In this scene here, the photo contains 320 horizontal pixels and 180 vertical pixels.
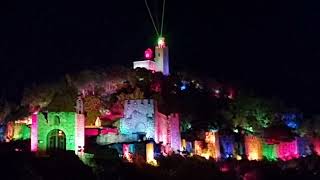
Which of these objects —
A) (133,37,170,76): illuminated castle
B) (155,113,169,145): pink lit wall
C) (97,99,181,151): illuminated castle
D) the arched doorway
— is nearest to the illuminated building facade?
the arched doorway

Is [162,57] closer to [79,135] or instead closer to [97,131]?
[97,131]

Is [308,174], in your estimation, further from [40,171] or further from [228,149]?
[40,171]

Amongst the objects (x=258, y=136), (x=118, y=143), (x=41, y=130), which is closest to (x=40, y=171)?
(x=41, y=130)

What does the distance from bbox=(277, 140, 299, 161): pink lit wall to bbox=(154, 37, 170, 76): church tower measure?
14081mm

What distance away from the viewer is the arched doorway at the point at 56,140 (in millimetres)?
37969

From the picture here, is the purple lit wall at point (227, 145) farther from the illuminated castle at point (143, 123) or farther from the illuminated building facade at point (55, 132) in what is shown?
the illuminated building facade at point (55, 132)

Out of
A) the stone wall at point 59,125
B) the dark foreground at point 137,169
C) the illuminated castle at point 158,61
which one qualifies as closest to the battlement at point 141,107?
the dark foreground at point 137,169

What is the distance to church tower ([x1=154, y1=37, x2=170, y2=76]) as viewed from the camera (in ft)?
226

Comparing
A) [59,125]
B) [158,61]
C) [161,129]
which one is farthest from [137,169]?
[158,61]

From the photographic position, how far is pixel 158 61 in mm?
69688

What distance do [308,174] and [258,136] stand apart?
283 inches

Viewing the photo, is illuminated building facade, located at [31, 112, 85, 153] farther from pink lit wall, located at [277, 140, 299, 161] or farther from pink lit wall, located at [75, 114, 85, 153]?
pink lit wall, located at [277, 140, 299, 161]

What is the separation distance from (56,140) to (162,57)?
33122mm

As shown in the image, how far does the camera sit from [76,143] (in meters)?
38.1
